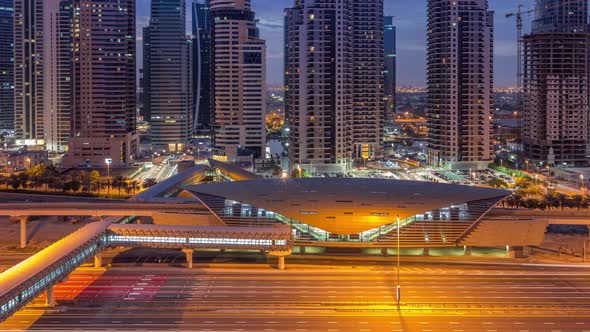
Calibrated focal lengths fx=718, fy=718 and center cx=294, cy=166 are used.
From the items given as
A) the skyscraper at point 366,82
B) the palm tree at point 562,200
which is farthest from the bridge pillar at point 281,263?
the skyscraper at point 366,82

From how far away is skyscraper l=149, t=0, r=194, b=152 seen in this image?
439ft

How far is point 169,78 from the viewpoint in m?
136

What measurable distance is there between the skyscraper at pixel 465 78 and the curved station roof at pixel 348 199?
137ft

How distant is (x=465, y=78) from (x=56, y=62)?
234 feet

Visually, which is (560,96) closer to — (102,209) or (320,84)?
(320,84)

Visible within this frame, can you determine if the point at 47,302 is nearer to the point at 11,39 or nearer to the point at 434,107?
the point at 434,107

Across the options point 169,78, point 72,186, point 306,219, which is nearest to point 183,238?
point 306,219

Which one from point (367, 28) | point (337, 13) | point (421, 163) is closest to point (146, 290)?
point (337, 13)

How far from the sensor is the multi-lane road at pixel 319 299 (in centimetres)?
3491

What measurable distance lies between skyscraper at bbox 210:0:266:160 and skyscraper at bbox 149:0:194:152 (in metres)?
26.8

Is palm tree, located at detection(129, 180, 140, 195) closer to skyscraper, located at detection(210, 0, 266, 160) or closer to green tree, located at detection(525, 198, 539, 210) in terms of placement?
skyscraper, located at detection(210, 0, 266, 160)

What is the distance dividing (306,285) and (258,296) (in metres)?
3.56

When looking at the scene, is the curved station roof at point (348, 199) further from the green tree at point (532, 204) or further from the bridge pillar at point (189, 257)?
the green tree at point (532, 204)

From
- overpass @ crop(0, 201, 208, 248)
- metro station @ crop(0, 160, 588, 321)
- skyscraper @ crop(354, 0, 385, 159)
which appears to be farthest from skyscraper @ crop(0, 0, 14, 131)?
metro station @ crop(0, 160, 588, 321)
